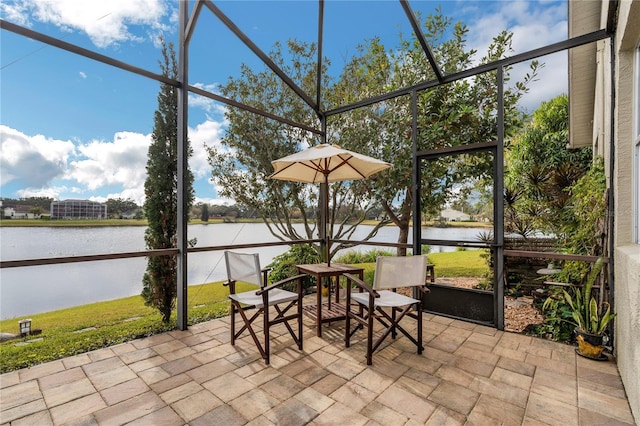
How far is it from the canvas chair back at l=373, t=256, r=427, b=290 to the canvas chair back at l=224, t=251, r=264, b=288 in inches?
45.1

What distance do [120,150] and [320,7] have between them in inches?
137

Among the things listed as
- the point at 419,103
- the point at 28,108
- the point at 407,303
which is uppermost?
the point at 419,103

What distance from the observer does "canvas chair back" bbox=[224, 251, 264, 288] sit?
9.46 feet

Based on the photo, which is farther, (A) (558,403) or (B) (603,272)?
(B) (603,272)

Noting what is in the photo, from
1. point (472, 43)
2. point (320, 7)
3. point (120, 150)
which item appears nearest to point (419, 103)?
point (472, 43)

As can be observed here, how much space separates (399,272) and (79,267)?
3541 millimetres

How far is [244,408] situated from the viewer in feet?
6.93

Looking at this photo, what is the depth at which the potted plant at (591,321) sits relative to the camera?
2857mm

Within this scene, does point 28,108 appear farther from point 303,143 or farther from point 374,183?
point 374,183

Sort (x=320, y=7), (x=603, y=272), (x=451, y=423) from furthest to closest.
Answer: (x=320, y=7) → (x=603, y=272) → (x=451, y=423)

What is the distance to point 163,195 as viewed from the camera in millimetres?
3969

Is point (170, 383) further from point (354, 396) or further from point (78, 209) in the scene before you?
point (78, 209)

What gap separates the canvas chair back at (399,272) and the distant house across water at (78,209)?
3.38 metres

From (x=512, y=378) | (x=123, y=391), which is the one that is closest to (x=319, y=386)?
(x=123, y=391)
